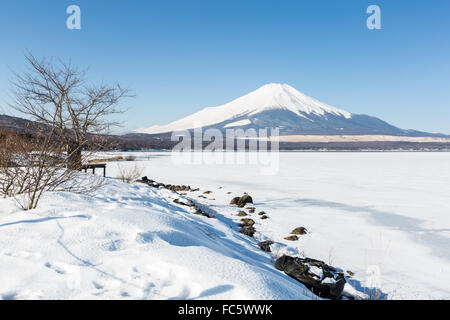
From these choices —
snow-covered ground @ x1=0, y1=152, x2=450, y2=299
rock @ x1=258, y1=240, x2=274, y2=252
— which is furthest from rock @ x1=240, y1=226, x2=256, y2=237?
rock @ x1=258, y1=240, x2=274, y2=252

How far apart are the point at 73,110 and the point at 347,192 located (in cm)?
1109

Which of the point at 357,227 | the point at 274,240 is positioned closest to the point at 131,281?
the point at 274,240

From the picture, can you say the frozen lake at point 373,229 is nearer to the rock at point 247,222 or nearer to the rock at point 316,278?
the rock at point 247,222

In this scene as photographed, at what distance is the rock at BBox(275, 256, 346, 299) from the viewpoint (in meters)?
3.30

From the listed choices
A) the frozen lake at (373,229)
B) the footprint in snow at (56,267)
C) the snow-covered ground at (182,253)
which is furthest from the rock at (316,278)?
the footprint in snow at (56,267)

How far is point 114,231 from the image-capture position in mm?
3150

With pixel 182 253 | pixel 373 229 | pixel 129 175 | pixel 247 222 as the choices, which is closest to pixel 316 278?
pixel 182 253

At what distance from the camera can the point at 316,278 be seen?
3.64 meters

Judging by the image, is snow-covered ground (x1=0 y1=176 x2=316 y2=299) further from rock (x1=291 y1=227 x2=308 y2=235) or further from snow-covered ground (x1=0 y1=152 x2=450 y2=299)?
rock (x1=291 y1=227 x2=308 y2=235)

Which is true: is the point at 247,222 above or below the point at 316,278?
below

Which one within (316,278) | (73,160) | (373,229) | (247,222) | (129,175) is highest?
(73,160)

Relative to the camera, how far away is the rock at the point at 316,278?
330 centimetres

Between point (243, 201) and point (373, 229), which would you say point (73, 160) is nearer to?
point (243, 201)

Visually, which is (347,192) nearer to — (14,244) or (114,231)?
(114,231)
